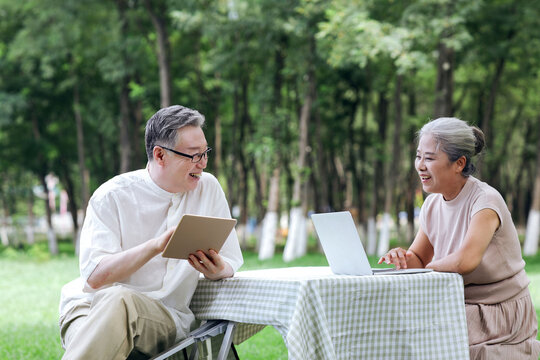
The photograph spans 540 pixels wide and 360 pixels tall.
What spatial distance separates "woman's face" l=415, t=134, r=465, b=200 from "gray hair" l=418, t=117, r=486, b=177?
1.1 inches

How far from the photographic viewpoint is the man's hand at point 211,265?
396cm

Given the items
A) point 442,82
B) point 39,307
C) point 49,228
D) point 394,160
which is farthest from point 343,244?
point 49,228

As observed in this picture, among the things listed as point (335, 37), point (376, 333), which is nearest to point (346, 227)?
point (376, 333)

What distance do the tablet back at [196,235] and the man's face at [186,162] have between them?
0.46 meters

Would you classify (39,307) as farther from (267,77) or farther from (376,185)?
(376,185)

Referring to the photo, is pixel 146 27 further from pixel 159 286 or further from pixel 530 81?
pixel 159 286

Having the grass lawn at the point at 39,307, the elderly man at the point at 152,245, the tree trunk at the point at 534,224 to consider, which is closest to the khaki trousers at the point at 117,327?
the elderly man at the point at 152,245

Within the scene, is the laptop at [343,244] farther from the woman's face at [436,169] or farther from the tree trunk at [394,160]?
the tree trunk at [394,160]

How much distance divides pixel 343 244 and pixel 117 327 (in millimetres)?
1234

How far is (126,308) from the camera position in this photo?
3.71 metres

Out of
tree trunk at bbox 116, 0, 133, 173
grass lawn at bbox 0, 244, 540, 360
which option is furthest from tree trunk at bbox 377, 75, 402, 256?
tree trunk at bbox 116, 0, 133, 173

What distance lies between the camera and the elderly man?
386 cm

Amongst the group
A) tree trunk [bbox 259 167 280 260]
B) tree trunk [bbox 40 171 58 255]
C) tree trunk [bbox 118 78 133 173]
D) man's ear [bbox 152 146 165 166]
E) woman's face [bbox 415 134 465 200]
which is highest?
man's ear [bbox 152 146 165 166]

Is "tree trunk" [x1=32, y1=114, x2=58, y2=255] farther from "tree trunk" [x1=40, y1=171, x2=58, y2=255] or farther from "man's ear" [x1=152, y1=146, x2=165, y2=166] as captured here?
"man's ear" [x1=152, y1=146, x2=165, y2=166]
